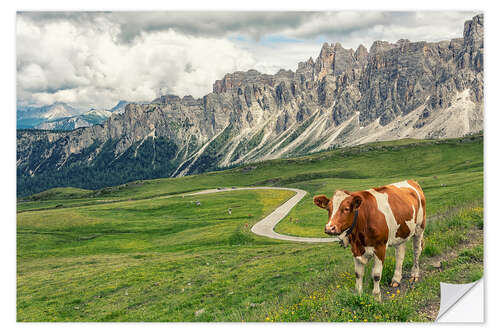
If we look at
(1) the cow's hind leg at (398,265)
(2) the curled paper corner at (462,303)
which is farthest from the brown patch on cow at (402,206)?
(2) the curled paper corner at (462,303)

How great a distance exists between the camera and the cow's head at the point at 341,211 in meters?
9.20

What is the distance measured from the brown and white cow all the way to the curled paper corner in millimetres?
2326

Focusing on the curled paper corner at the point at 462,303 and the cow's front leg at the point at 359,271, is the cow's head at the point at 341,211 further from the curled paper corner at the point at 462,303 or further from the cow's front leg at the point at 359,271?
the curled paper corner at the point at 462,303

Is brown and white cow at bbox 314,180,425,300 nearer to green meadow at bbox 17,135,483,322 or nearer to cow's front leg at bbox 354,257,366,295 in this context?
cow's front leg at bbox 354,257,366,295

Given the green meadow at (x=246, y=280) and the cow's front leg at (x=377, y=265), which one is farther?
the green meadow at (x=246, y=280)

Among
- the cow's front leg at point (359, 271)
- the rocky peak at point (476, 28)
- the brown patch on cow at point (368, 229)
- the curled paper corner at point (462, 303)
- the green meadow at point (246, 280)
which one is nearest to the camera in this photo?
the brown patch on cow at point (368, 229)

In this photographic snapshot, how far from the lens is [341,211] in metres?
9.24

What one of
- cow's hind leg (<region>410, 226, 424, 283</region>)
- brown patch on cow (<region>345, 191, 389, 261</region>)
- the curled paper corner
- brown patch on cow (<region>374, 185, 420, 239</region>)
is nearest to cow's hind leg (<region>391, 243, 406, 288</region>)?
brown patch on cow (<region>374, 185, 420, 239</region>)

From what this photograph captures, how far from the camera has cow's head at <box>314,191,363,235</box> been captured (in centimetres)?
920

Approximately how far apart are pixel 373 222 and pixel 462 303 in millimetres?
8372

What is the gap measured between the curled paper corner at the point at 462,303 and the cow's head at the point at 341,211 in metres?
5.32

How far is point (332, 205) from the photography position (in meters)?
9.35

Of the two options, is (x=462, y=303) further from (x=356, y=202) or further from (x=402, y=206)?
(x=356, y=202)
